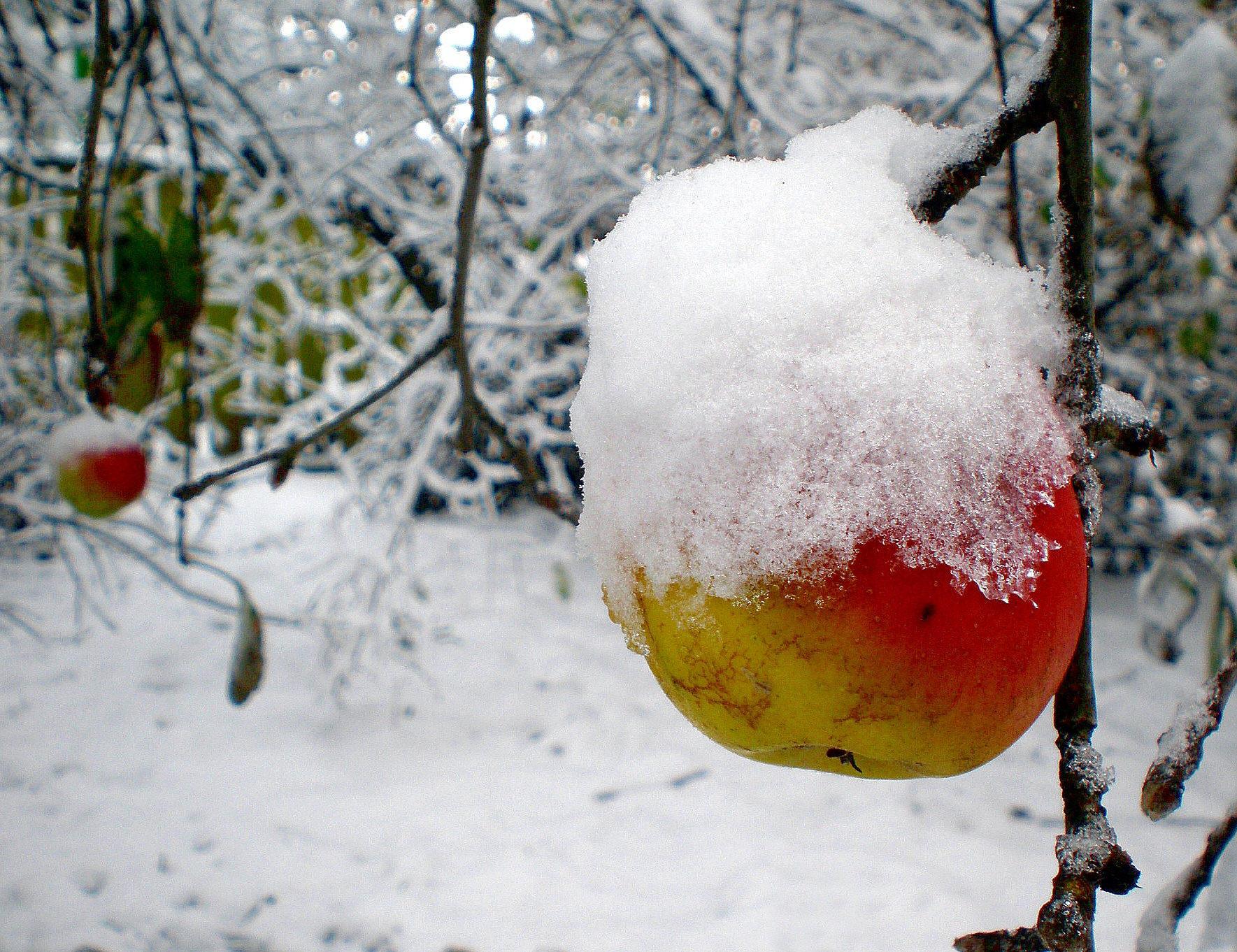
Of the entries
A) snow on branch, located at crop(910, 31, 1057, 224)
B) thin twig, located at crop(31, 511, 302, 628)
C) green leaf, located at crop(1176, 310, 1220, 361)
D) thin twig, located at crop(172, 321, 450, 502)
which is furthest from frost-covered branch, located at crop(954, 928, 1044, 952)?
green leaf, located at crop(1176, 310, 1220, 361)

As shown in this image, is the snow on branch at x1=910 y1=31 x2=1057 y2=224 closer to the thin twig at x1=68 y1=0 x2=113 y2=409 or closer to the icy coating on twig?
the icy coating on twig

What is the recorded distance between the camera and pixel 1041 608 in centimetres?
31

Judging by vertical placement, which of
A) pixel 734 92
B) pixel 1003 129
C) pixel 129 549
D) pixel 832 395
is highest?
pixel 734 92

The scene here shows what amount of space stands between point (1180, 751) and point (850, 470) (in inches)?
6.3

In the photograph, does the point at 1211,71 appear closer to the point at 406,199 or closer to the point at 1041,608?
the point at 1041,608

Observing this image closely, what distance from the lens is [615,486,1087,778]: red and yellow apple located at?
12.0 inches

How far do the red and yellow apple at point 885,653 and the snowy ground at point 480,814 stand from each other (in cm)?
102

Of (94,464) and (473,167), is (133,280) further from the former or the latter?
(473,167)

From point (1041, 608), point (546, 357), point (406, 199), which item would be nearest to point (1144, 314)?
point (546, 357)

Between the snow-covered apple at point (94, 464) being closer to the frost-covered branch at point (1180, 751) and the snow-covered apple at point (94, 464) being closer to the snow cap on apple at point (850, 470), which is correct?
the snow cap on apple at point (850, 470)

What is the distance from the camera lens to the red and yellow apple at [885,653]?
305mm

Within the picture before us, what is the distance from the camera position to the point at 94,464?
1.02 m

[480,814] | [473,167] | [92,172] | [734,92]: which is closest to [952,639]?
[473,167]

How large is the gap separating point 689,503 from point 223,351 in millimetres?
2863
